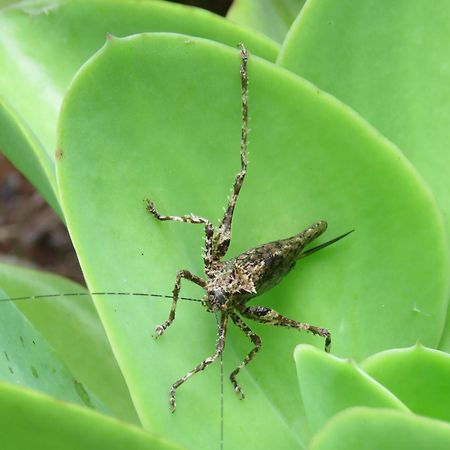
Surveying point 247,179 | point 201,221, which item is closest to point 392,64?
point 247,179

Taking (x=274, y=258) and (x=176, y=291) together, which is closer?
(x=176, y=291)

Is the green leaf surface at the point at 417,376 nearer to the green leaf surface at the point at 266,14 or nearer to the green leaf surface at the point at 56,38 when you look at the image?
the green leaf surface at the point at 56,38

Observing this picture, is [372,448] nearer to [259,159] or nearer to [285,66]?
[259,159]

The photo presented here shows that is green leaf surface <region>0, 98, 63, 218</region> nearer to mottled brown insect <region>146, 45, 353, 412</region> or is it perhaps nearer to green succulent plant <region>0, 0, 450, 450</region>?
green succulent plant <region>0, 0, 450, 450</region>

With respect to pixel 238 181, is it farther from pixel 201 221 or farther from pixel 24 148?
pixel 24 148

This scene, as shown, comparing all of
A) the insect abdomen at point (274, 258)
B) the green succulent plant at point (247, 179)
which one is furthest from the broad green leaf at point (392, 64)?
the insect abdomen at point (274, 258)

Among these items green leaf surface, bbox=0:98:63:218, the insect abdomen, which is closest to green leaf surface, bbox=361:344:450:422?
the insect abdomen

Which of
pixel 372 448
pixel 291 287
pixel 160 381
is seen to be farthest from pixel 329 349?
pixel 372 448
